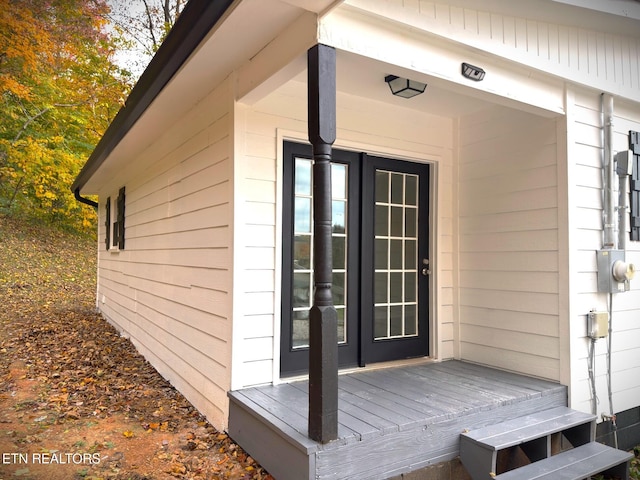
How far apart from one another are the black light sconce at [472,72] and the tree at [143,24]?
11075mm

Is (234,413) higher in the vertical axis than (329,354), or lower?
lower

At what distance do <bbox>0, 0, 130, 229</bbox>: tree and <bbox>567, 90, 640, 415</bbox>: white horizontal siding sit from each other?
21.8 ft

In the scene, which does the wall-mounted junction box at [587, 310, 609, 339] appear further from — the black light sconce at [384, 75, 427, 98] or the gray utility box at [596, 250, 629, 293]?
the black light sconce at [384, 75, 427, 98]

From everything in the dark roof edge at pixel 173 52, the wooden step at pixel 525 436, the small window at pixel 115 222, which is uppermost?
the dark roof edge at pixel 173 52

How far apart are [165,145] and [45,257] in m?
9.95

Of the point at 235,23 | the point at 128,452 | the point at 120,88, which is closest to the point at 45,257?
the point at 120,88

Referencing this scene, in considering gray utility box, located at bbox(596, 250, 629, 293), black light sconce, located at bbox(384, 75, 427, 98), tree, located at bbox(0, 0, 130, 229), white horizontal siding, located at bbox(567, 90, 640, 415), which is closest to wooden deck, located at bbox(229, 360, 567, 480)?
white horizontal siding, located at bbox(567, 90, 640, 415)

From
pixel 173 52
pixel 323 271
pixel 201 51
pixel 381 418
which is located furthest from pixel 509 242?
pixel 173 52

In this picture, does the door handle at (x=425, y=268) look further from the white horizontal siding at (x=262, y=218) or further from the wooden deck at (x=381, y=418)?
the white horizontal siding at (x=262, y=218)

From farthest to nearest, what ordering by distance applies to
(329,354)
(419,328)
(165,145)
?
1. (165,145)
2. (419,328)
3. (329,354)

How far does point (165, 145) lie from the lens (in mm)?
4621

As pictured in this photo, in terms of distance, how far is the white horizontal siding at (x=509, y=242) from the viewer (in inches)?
131

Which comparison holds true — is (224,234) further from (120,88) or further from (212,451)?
(120,88)

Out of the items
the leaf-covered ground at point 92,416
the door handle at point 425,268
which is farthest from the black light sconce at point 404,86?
the leaf-covered ground at point 92,416
